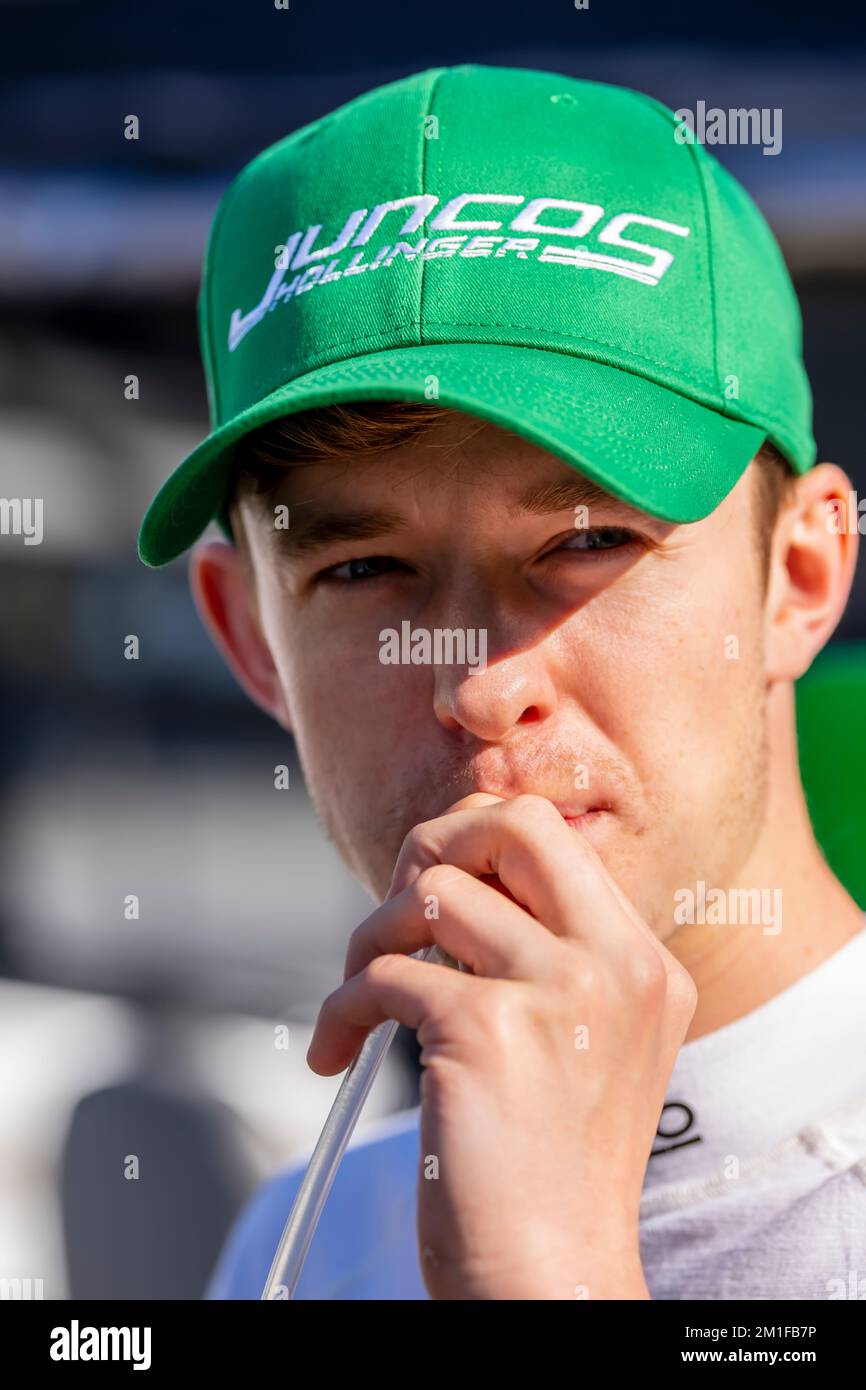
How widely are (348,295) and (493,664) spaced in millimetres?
479

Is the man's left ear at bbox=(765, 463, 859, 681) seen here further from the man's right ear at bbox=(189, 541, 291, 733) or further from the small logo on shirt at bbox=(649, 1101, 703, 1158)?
the man's right ear at bbox=(189, 541, 291, 733)

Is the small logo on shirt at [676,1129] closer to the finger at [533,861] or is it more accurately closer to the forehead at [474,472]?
the finger at [533,861]

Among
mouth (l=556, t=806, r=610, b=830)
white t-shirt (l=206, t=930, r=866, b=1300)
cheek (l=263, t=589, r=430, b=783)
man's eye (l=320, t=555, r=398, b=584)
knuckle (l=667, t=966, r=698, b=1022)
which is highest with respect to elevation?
man's eye (l=320, t=555, r=398, b=584)

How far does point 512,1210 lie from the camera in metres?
1.05

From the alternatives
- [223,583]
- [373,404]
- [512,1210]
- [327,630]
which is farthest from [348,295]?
[512,1210]

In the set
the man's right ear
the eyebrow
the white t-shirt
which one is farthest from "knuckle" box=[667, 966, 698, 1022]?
the man's right ear

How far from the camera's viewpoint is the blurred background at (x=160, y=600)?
3.52 m

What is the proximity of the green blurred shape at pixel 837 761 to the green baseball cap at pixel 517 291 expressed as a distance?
72 centimetres

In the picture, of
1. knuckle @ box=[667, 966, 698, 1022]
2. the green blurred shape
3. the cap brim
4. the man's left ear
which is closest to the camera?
knuckle @ box=[667, 966, 698, 1022]

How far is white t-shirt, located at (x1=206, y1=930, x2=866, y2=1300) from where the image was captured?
1478 mm

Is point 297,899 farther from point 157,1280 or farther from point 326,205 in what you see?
point 326,205

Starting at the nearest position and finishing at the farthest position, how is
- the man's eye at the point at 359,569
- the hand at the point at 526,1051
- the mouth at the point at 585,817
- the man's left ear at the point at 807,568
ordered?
the hand at the point at 526,1051, the mouth at the point at 585,817, the man's eye at the point at 359,569, the man's left ear at the point at 807,568

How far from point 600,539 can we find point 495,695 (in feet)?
0.87

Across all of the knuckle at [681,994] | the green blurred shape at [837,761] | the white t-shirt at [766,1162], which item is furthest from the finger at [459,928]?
the green blurred shape at [837,761]
